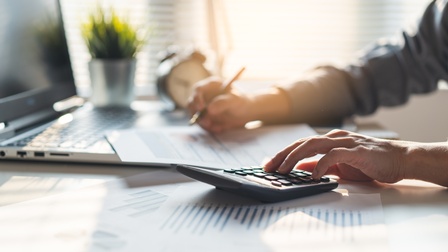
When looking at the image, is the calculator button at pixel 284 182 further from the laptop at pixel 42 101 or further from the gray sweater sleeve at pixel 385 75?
the gray sweater sleeve at pixel 385 75

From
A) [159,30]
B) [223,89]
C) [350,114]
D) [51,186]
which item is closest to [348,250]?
[51,186]

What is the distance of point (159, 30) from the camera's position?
6.88 ft

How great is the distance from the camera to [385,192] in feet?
2.54

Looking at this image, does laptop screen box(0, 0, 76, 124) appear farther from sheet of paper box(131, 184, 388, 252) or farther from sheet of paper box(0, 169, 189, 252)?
sheet of paper box(131, 184, 388, 252)

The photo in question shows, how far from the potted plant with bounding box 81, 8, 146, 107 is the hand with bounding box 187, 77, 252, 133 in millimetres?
329

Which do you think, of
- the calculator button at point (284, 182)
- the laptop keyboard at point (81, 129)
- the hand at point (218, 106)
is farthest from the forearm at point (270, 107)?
the calculator button at point (284, 182)

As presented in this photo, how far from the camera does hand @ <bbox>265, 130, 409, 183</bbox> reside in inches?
30.1

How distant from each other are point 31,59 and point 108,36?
0.30 metres

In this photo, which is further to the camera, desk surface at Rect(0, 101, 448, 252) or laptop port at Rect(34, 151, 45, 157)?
laptop port at Rect(34, 151, 45, 157)

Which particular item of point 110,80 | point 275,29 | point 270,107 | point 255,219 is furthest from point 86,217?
point 275,29

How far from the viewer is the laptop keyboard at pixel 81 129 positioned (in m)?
1.00

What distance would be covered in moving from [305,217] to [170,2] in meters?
1.53

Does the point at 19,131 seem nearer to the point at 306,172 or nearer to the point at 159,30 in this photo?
the point at 306,172

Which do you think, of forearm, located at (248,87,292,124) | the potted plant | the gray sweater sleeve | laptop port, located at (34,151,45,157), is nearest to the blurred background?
the potted plant
